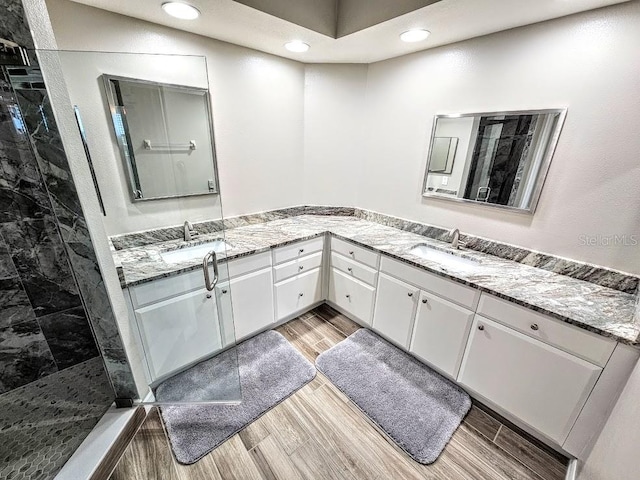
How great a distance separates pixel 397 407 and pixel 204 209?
200cm

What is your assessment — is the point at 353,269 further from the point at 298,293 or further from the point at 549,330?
the point at 549,330

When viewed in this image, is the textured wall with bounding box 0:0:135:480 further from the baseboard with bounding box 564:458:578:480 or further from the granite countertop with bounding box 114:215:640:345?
the baseboard with bounding box 564:458:578:480

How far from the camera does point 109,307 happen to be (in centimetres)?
137

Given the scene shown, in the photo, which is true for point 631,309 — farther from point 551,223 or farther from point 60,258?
point 60,258

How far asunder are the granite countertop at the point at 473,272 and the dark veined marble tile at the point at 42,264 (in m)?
0.33

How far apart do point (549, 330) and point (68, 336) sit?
2876 mm

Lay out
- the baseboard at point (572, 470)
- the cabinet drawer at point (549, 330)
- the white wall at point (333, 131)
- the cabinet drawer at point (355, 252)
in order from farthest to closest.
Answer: the white wall at point (333, 131) < the cabinet drawer at point (355, 252) < the baseboard at point (572, 470) < the cabinet drawer at point (549, 330)

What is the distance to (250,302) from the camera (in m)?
2.11

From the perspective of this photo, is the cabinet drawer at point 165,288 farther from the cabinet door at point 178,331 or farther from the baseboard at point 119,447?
the baseboard at point 119,447

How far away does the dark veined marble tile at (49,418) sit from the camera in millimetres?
1300

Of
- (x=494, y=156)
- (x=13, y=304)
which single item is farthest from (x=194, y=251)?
(x=494, y=156)

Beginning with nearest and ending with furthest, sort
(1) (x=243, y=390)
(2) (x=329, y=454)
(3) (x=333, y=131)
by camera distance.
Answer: (2) (x=329, y=454)
(1) (x=243, y=390)
(3) (x=333, y=131)

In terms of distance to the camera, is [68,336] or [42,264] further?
[68,336]

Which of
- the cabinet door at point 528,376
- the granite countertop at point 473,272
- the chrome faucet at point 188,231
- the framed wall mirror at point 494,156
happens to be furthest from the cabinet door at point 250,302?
the framed wall mirror at point 494,156
